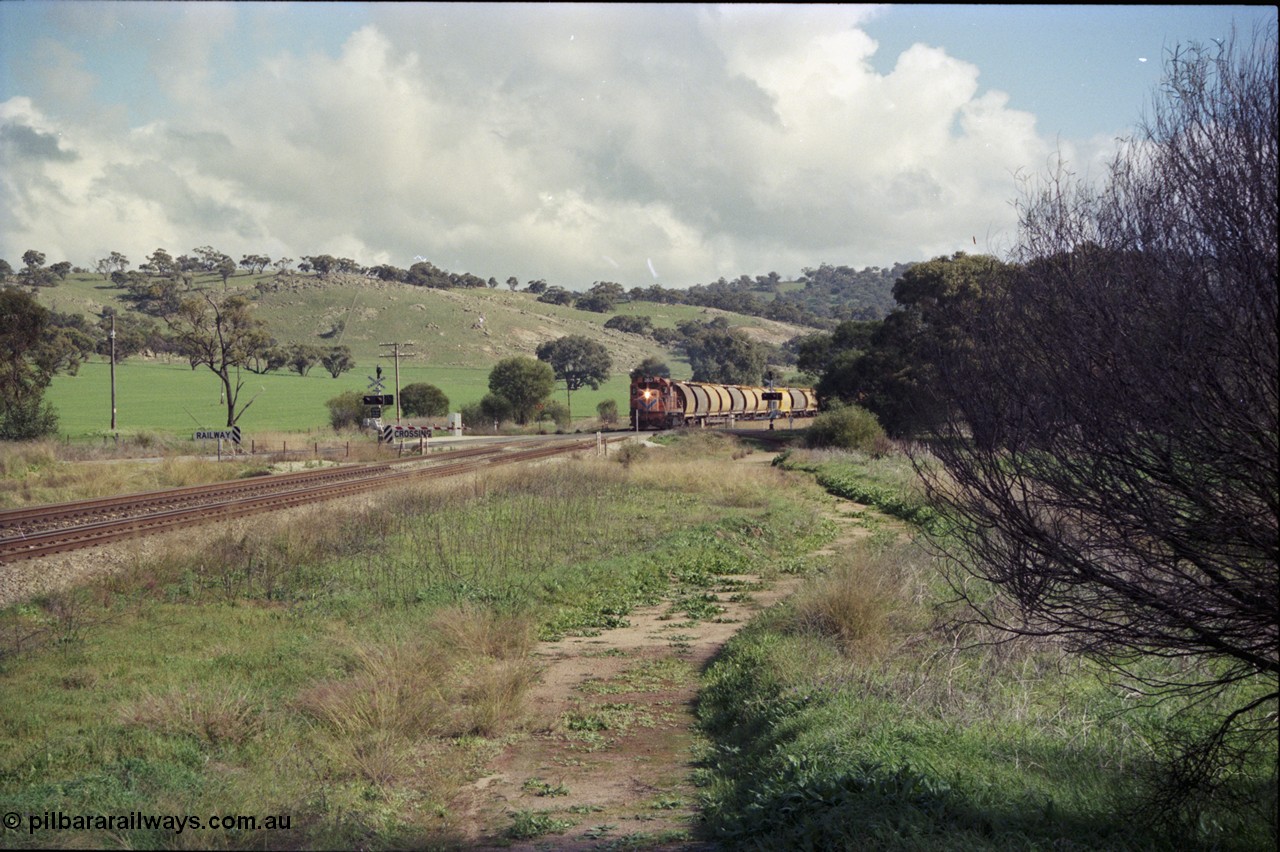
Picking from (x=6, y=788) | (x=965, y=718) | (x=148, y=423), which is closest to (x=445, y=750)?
(x=6, y=788)

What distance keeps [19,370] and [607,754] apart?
43292 mm

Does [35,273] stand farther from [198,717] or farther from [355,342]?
[198,717]

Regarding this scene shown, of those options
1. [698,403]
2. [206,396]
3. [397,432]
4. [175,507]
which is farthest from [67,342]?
[175,507]

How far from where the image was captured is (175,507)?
22922 mm

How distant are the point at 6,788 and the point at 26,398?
4221 cm

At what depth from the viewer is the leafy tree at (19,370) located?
136ft

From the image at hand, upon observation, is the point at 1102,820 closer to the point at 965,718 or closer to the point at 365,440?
the point at 965,718

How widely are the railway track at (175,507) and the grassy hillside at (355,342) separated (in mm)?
31490

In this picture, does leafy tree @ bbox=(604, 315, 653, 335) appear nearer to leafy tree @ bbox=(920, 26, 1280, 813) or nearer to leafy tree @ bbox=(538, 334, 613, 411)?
leafy tree @ bbox=(538, 334, 613, 411)

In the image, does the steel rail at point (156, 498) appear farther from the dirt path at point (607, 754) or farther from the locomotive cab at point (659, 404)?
the locomotive cab at point (659, 404)

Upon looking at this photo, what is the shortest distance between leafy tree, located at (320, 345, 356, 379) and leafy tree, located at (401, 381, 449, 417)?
88.1 ft

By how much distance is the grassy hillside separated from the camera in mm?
73125

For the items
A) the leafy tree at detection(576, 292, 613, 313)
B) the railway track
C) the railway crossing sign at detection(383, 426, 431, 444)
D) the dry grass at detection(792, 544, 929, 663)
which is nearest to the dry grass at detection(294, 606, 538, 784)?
the dry grass at detection(792, 544, 929, 663)

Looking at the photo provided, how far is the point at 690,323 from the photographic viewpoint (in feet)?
460
